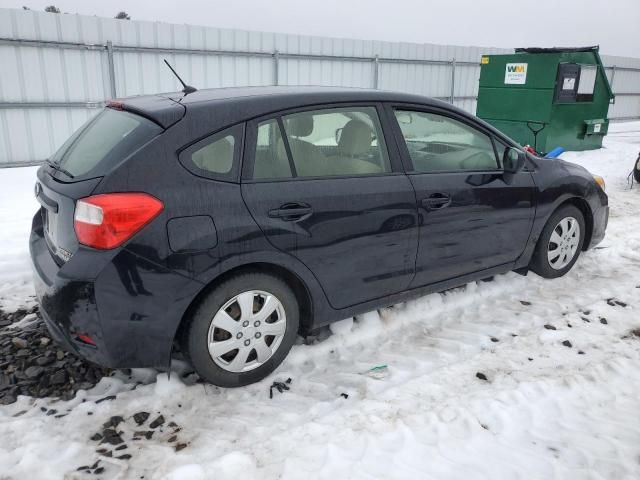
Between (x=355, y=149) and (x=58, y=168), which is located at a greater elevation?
(x=355, y=149)

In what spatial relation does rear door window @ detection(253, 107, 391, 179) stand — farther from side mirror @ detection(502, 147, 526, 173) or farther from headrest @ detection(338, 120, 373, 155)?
side mirror @ detection(502, 147, 526, 173)

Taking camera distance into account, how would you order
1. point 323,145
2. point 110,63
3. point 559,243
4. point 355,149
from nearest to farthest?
point 323,145 → point 355,149 → point 559,243 → point 110,63

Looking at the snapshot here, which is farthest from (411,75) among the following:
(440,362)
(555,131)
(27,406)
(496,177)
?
(27,406)

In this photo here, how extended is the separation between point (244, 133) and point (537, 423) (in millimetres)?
2147

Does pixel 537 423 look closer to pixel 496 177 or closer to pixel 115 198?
pixel 496 177

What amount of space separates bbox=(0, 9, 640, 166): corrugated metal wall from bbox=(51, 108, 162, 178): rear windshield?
24.8 feet

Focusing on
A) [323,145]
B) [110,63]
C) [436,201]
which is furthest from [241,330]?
[110,63]

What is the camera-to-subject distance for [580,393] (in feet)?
9.74

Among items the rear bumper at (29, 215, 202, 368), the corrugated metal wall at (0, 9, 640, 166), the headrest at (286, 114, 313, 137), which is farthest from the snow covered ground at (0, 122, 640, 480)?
the corrugated metal wall at (0, 9, 640, 166)

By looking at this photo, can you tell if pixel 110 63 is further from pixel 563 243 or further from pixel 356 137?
pixel 563 243

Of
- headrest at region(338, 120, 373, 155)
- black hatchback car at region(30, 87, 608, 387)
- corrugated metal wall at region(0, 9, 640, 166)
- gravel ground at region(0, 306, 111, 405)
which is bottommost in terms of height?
gravel ground at region(0, 306, 111, 405)

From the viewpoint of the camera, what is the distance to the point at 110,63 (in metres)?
10.1

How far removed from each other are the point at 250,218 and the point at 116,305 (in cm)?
78

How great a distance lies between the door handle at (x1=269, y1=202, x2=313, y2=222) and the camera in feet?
9.36
